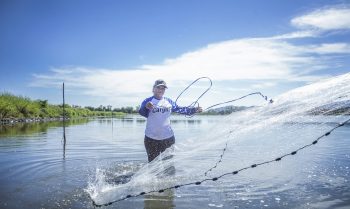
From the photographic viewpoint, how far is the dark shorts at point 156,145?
765 centimetres

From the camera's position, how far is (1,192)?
23.3 ft

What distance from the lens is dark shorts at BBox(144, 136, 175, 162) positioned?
765 centimetres

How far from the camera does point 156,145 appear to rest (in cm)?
766

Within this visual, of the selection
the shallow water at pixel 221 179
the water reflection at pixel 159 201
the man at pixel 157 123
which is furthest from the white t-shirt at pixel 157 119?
the water reflection at pixel 159 201

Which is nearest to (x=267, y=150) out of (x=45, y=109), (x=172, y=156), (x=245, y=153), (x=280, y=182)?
(x=245, y=153)

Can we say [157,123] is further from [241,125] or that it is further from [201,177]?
[201,177]

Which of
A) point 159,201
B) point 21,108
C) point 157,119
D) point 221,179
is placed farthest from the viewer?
point 21,108

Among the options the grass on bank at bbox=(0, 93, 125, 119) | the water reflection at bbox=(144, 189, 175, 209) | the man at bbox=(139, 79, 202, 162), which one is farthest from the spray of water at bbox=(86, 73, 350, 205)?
the grass on bank at bbox=(0, 93, 125, 119)

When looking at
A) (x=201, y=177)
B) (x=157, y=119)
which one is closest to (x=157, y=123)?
(x=157, y=119)

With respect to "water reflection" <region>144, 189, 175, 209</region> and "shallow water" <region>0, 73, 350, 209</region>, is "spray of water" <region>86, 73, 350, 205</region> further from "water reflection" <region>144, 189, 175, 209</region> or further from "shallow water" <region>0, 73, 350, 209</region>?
"water reflection" <region>144, 189, 175, 209</region>

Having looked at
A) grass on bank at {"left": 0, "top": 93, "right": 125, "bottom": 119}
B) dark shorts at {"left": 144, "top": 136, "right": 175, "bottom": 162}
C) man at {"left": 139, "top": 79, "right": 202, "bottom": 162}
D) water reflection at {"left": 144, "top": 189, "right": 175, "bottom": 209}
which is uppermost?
grass on bank at {"left": 0, "top": 93, "right": 125, "bottom": 119}

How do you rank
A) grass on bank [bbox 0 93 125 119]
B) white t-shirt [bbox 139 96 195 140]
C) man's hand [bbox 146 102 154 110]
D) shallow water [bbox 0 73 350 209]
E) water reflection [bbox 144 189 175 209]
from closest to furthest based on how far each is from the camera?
1. water reflection [bbox 144 189 175 209]
2. shallow water [bbox 0 73 350 209]
3. man's hand [bbox 146 102 154 110]
4. white t-shirt [bbox 139 96 195 140]
5. grass on bank [bbox 0 93 125 119]

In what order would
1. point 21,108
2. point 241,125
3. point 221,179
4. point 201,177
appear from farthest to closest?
point 21,108 → point 201,177 → point 221,179 → point 241,125

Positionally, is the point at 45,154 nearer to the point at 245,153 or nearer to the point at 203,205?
the point at 245,153
